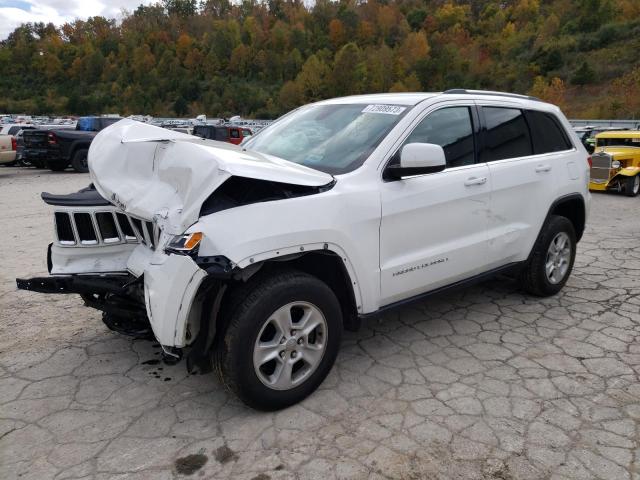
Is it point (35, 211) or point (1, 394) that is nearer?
point (1, 394)

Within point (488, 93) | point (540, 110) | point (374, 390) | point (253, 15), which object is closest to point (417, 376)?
point (374, 390)

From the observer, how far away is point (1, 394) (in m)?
3.06

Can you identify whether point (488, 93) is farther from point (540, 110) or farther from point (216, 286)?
point (216, 286)

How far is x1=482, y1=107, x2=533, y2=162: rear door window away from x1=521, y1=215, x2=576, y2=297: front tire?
74 centimetres

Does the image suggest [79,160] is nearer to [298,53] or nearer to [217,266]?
[217,266]

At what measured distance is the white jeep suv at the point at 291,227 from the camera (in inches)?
100

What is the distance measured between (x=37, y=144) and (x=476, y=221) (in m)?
15.0

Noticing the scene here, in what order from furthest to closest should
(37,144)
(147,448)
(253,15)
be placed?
(253,15) → (37,144) → (147,448)

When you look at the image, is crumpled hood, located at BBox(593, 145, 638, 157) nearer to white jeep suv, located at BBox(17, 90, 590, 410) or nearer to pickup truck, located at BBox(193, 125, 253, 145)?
white jeep suv, located at BBox(17, 90, 590, 410)

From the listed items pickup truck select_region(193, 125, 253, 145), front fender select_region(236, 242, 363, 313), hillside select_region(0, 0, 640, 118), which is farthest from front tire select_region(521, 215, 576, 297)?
hillside select_region(0, 0, 640, 118)

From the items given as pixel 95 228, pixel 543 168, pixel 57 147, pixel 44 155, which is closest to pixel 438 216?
pixel 543 168

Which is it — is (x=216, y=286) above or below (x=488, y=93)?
below

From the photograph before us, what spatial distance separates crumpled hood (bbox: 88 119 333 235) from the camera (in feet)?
8.38

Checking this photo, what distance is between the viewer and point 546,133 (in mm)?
4426
